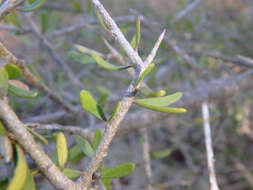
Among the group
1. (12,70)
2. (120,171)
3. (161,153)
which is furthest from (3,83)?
(161,153)

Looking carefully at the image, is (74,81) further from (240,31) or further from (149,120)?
(240,31)

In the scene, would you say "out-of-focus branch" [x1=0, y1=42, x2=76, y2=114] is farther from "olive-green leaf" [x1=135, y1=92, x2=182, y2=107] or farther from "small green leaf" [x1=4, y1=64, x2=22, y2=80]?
"olive-green leaf" [x1=135, y1=92, x2=182, y2=107]

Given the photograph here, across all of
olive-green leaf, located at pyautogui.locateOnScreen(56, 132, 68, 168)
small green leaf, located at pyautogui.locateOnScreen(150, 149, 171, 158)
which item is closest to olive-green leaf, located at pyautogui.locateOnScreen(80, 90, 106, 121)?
olive-green leaf, located at pyautogui.locateOnScreen(56, 132, 68, 168)

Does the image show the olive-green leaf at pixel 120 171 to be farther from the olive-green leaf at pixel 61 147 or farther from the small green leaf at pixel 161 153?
the small green leaf at pixel 161 153

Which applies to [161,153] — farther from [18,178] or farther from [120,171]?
[18,178]

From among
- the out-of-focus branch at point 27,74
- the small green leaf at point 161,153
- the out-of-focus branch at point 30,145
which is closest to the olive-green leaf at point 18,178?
the out-of-focus branch at point 30,145

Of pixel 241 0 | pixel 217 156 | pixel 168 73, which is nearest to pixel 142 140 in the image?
pixel 168 73
